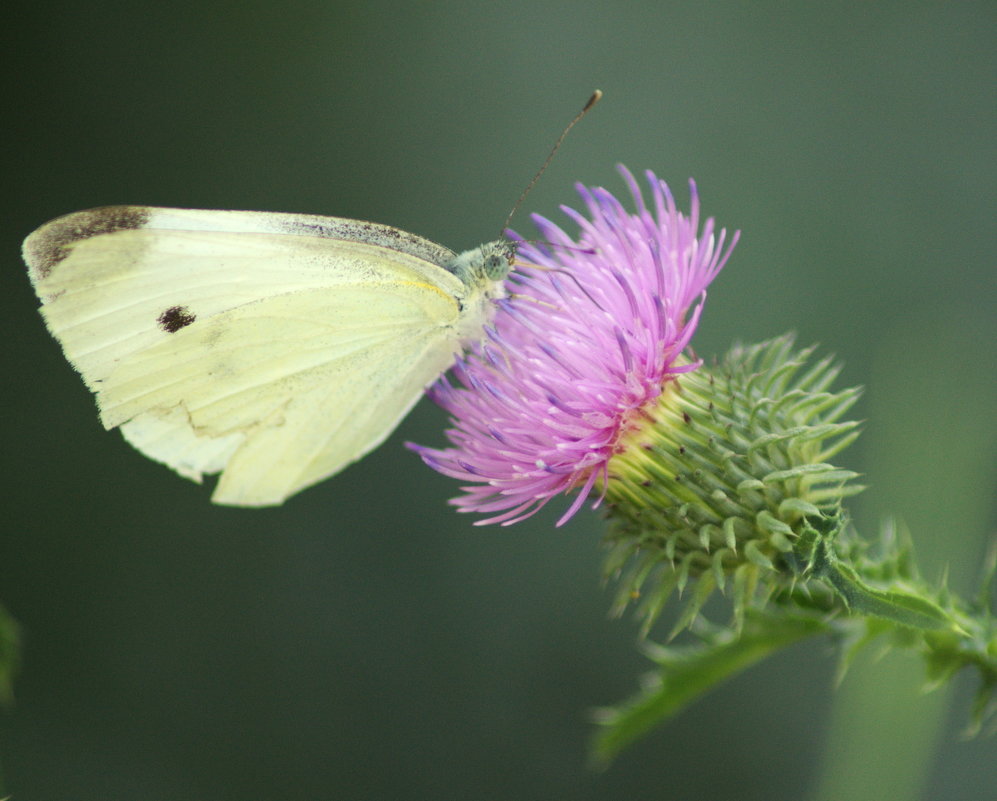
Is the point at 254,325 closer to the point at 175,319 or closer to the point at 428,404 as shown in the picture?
the point at 175,319

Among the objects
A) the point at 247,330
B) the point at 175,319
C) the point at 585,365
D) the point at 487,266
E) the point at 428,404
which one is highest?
the point at 428,404

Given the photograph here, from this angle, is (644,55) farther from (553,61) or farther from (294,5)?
(294,5)

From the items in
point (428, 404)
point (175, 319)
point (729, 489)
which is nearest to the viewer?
point (729, 489)

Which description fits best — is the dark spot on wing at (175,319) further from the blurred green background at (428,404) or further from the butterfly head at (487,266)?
the blurred green background at (428,404)

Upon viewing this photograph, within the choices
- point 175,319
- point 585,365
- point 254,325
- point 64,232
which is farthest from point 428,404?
point 585,365

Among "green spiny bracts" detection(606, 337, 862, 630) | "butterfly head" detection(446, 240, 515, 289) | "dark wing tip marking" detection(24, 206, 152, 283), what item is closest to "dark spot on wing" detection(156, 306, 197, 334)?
"dark wing tip marking" detection(24, 206, 152, 283)

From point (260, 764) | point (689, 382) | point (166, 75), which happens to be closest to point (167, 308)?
point (689, 382)

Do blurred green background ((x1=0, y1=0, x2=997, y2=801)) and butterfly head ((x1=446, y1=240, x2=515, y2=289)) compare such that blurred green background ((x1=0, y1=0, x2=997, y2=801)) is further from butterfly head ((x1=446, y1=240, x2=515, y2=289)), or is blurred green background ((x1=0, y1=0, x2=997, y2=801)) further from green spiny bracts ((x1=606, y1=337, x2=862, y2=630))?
butterfly head ((x1=446, y1=240, x2=515, y2=289))

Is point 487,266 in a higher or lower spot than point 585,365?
higher

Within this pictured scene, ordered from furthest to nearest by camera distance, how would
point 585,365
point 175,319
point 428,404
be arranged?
point 428,404
point 175,319
point 585,365

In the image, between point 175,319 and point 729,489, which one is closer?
point 729,489
